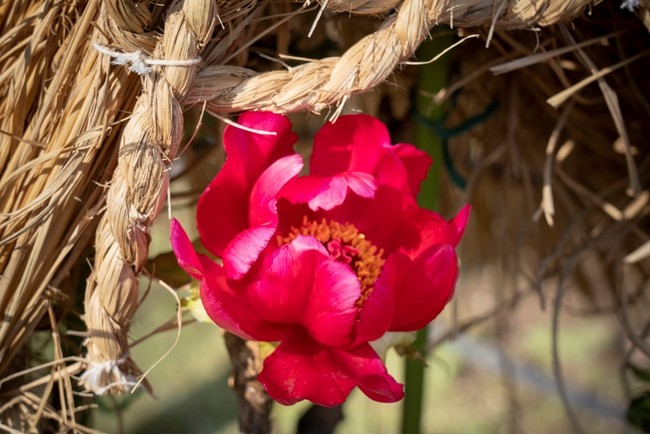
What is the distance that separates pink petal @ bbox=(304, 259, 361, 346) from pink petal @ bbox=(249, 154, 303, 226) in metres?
0.04

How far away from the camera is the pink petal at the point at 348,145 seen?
1.44 ft

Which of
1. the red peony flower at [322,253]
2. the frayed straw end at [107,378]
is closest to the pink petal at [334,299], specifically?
the red peony flower at [322,253]

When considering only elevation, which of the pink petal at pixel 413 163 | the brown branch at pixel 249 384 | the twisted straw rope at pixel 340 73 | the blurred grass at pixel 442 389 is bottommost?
the blurred grass at pixel 442 389

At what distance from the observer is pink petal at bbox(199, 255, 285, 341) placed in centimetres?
39

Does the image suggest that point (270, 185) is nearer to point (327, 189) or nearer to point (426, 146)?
point (327, 189)

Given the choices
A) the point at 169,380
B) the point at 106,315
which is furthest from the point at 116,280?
the point at 169,380

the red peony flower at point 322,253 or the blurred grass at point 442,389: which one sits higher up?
the red peony flower at point 322,253

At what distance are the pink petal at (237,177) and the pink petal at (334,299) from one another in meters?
0.07

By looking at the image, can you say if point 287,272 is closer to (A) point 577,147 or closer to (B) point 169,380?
(A) point 577,147

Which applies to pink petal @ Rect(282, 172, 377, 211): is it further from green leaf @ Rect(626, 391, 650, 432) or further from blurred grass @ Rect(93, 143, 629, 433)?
blurred grass @ Rect(93, 143, 629, 433)

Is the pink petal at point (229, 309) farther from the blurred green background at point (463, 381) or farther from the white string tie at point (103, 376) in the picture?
the blurred green background at point (463, 381)

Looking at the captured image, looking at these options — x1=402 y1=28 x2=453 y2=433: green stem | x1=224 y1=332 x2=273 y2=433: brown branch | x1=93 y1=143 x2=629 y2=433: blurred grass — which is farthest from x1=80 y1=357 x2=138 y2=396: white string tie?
x1=93 y1=143 x2=629 y2=433: blurred grass

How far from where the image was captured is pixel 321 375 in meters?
0.39

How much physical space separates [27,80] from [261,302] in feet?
0.64
